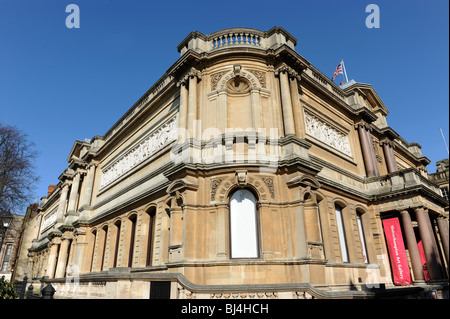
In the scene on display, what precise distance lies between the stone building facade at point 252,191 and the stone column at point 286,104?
0.06 metres

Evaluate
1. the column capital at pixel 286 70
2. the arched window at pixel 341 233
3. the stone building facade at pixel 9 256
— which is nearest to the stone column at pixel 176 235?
the column capital at pixel 286 70

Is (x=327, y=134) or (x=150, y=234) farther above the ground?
(x=327, y=134)

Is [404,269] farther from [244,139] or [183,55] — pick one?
[183,55]

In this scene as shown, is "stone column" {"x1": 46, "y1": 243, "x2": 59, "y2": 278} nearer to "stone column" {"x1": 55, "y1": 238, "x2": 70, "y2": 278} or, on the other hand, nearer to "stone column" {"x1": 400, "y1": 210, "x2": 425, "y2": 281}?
"stone column" {"x1": 55, "y1": 238, "x2": 70, "y2": 278}

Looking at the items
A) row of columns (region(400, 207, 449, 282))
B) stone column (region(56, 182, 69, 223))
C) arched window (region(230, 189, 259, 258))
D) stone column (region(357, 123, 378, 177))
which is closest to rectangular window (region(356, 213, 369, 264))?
row of columns (region(400, 207, 449, 282))

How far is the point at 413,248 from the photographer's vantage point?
16.3 metres

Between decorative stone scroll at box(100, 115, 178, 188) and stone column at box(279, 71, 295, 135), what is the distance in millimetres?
6322

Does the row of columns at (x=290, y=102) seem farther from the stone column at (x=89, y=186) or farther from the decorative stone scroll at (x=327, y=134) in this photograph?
the stone column at (x=89, y=186)

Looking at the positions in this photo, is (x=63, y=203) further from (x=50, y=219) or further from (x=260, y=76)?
(x=260, y=76)

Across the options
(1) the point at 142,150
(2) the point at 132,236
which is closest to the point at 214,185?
(2) the point at 132,236

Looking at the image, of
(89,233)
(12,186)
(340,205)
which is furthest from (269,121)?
(12,186)

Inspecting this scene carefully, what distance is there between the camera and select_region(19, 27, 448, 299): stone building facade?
11.4 meters

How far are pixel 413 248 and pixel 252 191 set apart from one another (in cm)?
1082

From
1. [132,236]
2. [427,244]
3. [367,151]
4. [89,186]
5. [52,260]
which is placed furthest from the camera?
[52,260]
